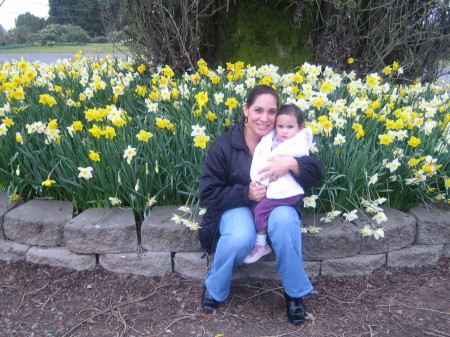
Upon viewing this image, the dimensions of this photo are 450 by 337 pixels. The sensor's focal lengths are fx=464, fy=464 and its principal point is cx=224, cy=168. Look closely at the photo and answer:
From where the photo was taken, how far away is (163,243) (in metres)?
2.51

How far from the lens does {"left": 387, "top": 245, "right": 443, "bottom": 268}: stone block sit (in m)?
2.66

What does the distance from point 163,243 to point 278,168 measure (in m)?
0.78

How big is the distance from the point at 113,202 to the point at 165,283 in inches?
20.6

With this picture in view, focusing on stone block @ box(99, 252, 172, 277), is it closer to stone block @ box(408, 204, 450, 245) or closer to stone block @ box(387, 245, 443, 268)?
stone block @ box(387, 245, 443, 268)

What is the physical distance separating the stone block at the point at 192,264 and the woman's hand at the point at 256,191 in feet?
1.71

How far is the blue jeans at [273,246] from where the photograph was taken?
2139mm

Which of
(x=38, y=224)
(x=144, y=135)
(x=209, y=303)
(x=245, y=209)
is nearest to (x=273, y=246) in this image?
(x=245, y=209)

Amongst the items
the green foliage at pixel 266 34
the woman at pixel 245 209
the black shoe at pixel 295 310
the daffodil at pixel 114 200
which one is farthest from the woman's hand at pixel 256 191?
the green foliage at pixel 266 34

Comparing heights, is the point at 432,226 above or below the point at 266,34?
below

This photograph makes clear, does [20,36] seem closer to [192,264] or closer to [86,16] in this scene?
[86,16]

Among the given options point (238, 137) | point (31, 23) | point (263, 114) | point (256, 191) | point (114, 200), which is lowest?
point (114, 200)

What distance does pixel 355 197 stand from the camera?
8.57ft

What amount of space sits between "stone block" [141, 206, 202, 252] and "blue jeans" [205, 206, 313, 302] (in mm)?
303

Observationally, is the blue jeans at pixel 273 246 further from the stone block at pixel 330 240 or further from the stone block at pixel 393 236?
the stone block at pixel 393 236
